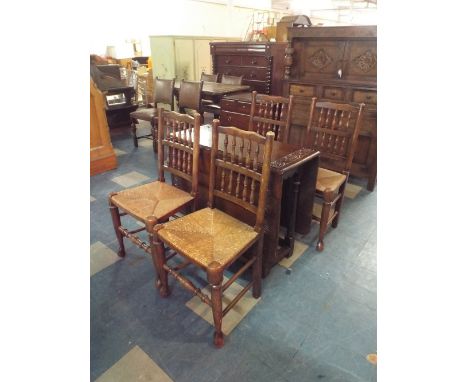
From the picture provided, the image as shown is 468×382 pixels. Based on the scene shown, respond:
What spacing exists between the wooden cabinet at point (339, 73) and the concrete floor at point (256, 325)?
1153mm

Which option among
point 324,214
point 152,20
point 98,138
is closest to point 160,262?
point 324,214

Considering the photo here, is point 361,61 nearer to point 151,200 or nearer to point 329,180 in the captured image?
point 329,180

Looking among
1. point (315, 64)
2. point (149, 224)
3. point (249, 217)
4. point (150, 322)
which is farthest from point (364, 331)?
point (315, 64)

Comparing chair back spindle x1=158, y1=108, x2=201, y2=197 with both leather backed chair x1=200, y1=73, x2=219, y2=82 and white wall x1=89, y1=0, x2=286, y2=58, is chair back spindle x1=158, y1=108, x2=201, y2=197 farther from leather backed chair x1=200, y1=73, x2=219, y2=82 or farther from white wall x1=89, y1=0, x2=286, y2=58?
white wall x1=89, y1=0, x2=286, y2=58

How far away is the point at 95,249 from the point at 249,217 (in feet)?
3.83

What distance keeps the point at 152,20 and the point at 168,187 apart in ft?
27.6

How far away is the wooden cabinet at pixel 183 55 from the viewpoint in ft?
18.5

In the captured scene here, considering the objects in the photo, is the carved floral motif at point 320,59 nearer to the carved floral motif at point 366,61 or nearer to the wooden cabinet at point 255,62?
the carved floral motif at point 366,61

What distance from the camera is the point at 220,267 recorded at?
4.22 ft

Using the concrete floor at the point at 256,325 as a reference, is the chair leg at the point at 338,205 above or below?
above

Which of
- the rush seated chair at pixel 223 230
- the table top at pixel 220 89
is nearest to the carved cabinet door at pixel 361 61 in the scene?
the table top at pixel 220 89

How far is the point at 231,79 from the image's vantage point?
412 cm
